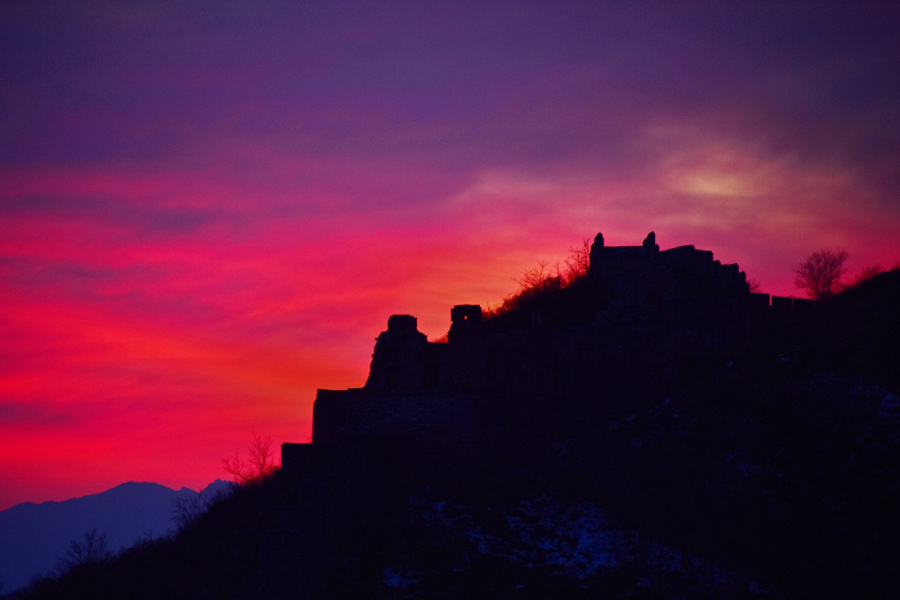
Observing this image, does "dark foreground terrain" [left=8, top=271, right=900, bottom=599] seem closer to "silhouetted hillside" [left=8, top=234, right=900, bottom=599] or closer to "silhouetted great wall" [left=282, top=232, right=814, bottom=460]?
"silhouetted hillside" [left=8, top=234, right=900, bottom=599]

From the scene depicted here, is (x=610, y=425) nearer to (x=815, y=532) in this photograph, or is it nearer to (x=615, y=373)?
(x=615, y=373)

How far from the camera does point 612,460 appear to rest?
119 ft

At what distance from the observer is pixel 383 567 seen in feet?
103

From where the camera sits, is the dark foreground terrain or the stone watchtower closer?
the dark foreground terrain

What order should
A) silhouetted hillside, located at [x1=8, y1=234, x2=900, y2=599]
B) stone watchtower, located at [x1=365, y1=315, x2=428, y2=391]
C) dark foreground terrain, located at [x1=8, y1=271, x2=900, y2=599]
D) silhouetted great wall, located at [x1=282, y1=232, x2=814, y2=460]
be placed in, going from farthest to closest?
stone watchtower, located at [x1=365, y1=315, x2=428, y2=391] → silhouetted great wall, located at [x1=282, y1=232, x2=814, y2=460] → silhouetted hillside, located at [x1=8, y1=234, x2=900, y2=599] → dark foreground terrain, located at [x1=8, y1=271, x2=900, y2=599]

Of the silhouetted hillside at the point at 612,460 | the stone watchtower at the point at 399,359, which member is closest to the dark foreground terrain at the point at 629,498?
the silhouetted hillside at the point at 612,460

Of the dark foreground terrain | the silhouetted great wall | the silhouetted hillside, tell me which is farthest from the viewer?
the silhouetted great wall

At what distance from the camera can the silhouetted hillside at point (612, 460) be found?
31.2 metres

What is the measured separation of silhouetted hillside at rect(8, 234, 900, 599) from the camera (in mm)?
31219

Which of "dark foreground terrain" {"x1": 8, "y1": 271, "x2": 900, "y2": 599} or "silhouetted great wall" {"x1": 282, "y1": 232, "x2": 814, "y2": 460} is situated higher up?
"silhouetted great wall" {"x1": 282, "y1": 232, "x2": 814, "y2": 460}

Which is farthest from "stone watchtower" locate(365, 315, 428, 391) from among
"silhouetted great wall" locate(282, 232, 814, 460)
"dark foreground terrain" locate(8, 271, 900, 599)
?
"dark foreground terrain" locate(8, 271, 900, 599)

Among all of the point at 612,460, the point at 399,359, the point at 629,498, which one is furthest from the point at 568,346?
the point at 399,359

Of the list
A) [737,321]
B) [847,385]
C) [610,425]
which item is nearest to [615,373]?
[610,425]

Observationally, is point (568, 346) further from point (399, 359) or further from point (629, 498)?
point (399, 359)
